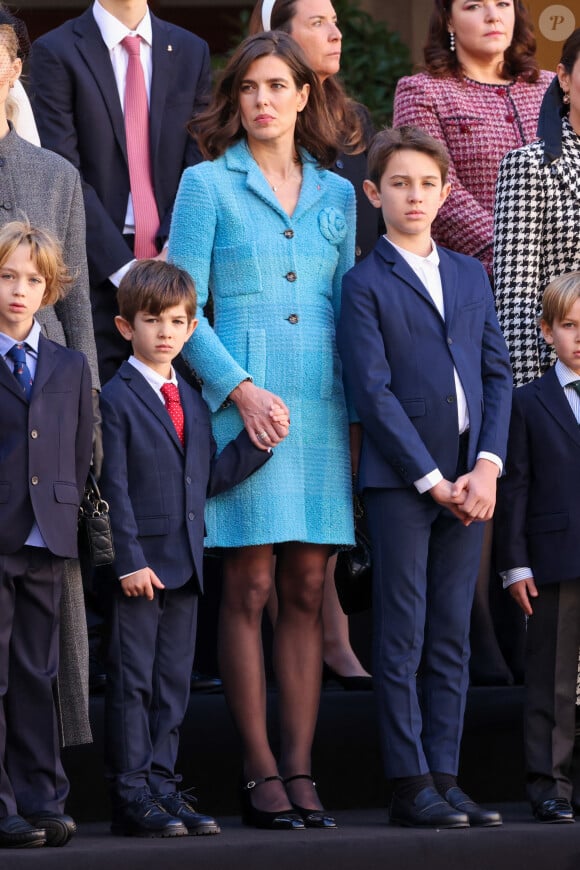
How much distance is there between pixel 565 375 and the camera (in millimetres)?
4301

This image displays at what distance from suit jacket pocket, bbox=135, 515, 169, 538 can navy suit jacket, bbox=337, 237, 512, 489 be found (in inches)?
19.6

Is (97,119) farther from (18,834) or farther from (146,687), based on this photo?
(18,834)

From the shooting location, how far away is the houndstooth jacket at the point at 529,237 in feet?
14.8

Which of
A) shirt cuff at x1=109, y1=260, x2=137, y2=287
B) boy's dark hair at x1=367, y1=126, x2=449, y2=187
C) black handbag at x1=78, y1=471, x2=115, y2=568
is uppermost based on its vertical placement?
boy's dark hair at x1=367, y1=126, x2=449, y2=187

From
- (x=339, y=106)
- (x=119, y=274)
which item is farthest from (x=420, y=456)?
(x=339, y=106)

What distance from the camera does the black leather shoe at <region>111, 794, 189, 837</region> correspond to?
3.76m

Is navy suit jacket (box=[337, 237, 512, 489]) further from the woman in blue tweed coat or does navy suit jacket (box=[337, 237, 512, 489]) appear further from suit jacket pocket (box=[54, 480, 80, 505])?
suit jacket pocket (box=[54, 480, 80, 505])

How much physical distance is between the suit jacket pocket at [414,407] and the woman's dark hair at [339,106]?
90 centimetres

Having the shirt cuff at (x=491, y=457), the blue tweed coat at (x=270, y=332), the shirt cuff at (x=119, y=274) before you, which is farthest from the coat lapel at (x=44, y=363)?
the shirt cuff at (x=491, y=457)

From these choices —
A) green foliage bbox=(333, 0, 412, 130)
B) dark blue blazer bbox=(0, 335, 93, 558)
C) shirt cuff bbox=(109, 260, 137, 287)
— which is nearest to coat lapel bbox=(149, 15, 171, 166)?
shirt cuff bbox=(109, 260, 137, 287)

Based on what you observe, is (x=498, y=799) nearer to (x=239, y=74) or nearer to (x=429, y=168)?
(x=429, y=168)

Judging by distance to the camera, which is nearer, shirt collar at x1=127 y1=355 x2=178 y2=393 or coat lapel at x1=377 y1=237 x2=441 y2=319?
shirt collar at x1=127 y1=355 x2=178 y2=393

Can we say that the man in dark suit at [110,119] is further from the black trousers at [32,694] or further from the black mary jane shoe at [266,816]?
the black mary jane shoe at [266,816]

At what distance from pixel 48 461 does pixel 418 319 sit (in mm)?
987
